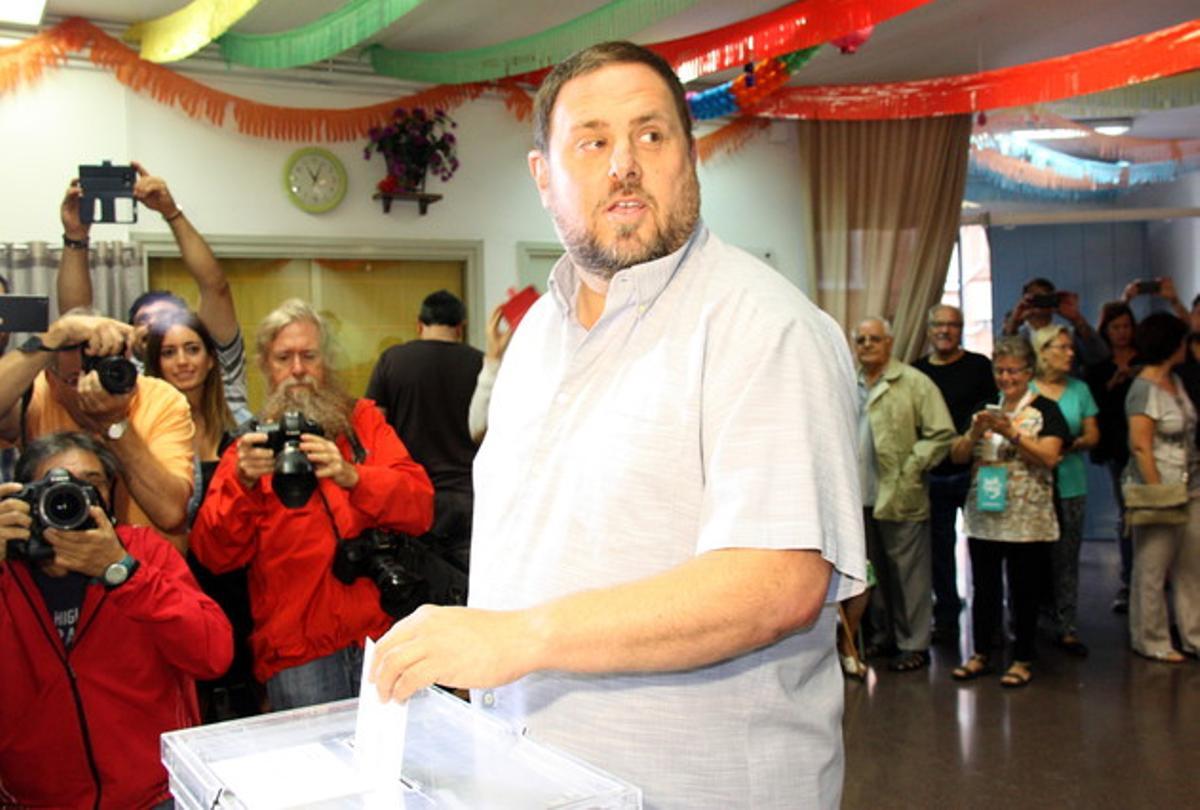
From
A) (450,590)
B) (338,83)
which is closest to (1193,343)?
(450,590)

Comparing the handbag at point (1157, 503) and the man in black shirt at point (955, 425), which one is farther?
the man in black shirt at point (955, 425)

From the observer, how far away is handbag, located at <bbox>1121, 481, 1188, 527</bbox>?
493 centimetres

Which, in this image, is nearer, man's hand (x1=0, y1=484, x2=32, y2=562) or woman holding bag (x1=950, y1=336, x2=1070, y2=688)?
man's hand (x1=0, y1=484, x2=32, y2=562)

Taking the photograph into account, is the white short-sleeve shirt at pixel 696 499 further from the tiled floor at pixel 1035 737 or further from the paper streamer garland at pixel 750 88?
the paper streamer garland at pixel 750 88

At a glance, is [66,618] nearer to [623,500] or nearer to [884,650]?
[623,500]

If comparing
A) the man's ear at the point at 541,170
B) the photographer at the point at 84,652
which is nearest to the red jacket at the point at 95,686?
the photographer at the point at 84,652

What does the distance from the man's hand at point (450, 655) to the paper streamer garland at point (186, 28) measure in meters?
3.67

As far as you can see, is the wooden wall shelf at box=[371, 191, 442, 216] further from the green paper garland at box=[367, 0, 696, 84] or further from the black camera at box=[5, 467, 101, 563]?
the black camera at box=[5, 467, 101, 563]

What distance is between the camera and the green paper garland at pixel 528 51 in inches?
169

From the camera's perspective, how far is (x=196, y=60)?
18.2 feet

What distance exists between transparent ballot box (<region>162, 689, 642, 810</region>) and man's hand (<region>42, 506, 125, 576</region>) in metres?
1.13

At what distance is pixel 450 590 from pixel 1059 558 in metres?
3.16

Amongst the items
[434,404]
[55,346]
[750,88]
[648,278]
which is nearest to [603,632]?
[648,278]

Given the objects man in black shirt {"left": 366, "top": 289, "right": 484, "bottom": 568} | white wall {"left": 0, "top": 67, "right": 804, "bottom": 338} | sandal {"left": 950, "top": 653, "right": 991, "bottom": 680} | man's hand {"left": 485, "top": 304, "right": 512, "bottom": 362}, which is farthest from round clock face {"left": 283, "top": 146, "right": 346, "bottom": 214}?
sandal {"left": 950, "top": 653, "right": 991, "bottom": 680}
